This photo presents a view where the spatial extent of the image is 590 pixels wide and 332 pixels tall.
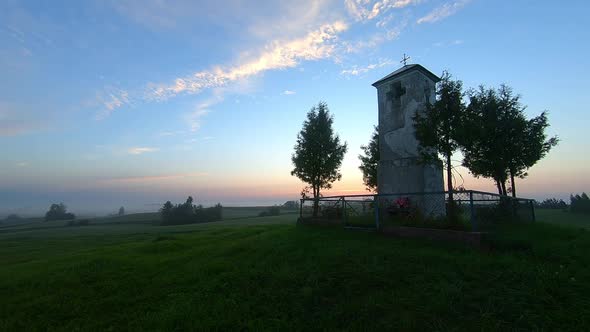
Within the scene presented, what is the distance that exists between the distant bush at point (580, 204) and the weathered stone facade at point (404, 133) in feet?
97.0

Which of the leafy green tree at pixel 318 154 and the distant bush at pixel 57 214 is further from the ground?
the leafy green tree at pixel 318 154

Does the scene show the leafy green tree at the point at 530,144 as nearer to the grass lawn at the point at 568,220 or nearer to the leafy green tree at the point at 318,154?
the grass lawn at the point at 568,220

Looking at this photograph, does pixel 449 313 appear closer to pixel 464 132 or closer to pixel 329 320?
pixel 329 320

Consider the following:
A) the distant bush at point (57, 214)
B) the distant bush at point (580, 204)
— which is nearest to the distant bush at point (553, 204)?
the distant bush at point (580, 204)

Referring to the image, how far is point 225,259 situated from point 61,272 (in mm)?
6142

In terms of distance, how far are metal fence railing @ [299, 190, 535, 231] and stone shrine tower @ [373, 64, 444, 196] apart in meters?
0.83

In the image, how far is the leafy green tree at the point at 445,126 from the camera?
36.5 feet

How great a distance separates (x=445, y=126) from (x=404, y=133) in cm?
226

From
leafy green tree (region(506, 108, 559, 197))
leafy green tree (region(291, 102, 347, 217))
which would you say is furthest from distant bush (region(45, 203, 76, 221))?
leafy green tree (region(506, 108, 559, 197))

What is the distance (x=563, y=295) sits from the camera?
4934 mm

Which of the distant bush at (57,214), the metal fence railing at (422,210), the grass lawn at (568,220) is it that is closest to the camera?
the metal fence railing at (422,210)

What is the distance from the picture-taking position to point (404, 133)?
13.3m

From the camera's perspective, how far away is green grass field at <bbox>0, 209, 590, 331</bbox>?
468 centimetres

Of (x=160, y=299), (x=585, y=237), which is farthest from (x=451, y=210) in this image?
(x=160, y=299)
